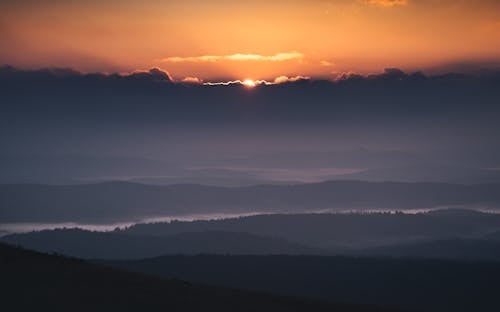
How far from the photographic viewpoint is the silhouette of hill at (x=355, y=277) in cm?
6888

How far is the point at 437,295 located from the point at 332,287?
9551 millimetres

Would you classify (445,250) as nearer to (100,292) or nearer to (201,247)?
(201,247)

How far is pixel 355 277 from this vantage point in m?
74.7

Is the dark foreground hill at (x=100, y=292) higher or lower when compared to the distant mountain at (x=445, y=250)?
lower

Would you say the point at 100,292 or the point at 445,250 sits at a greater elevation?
the point at 445,250

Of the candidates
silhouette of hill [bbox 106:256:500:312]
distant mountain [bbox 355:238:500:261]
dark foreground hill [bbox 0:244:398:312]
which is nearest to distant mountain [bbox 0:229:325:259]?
distant mountain [bbox 355:238:500:261]

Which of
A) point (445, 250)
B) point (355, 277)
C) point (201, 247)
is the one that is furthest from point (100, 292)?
point (445, 250)

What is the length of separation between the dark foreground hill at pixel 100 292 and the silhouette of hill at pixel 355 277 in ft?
118

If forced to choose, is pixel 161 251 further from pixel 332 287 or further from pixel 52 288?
pixel 52 288

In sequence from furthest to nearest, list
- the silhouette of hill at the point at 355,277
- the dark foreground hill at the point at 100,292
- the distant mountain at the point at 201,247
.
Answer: the distant mountain at the point at 201,247
the silhouette of hill at the point at 355,277
the dark foreground hill at the point at 100,292

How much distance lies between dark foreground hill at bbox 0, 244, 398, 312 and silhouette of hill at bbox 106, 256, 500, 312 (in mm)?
36017

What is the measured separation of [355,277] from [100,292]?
49714 mm

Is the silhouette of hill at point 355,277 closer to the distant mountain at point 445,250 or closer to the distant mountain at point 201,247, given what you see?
the distant mountain at point 445,250

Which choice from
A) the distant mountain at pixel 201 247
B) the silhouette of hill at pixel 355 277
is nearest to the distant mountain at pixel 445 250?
the distant mountain at pixel 201 247
